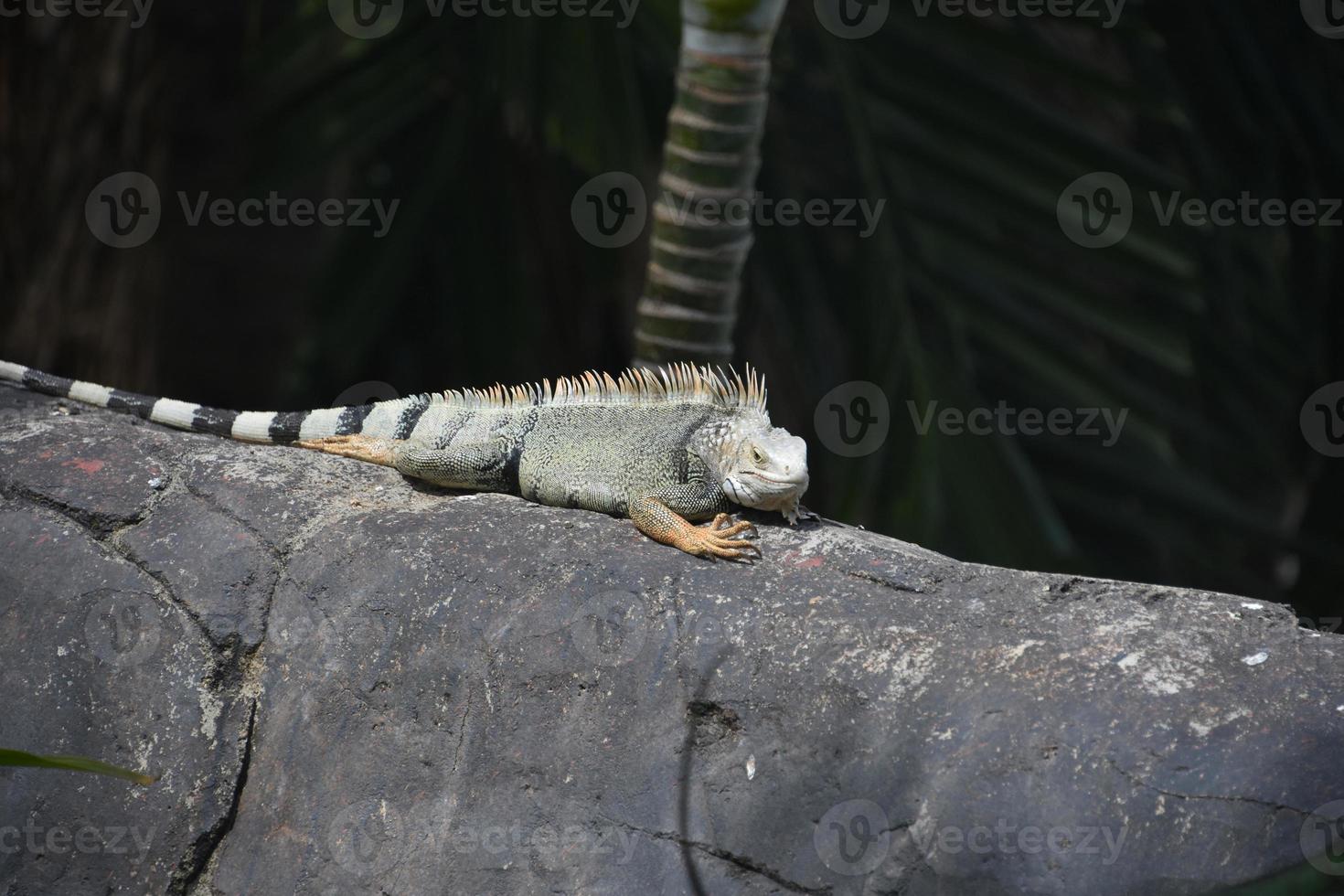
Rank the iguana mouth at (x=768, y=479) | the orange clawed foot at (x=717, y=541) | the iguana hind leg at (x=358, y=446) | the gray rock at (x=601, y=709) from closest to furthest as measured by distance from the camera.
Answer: the gray rock at (x=601, y=709), the orange clawed foot at (x=717, y=541), the iguana mouth at (x=768, y=479), the iguana hind leg at (x=358, y=446)

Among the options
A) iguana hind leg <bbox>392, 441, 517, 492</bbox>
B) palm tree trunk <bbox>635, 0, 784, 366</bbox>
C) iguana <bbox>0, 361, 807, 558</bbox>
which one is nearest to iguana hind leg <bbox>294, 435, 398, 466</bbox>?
iguana <bbox>0, 361, 807, 558</bbox>

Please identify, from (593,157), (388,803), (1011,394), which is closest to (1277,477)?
(1011,394)

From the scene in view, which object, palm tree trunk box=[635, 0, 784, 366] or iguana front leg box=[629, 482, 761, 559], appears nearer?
iguana front leg box=[629, 482, 761, 559]

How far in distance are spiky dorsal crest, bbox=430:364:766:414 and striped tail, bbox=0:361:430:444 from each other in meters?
0.16

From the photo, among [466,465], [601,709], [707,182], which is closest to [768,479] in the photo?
[601,709]

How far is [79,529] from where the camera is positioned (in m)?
4.13

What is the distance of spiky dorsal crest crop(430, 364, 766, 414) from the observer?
4566mm

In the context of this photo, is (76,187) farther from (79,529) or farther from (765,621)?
(765,621)

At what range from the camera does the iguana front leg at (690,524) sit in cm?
397

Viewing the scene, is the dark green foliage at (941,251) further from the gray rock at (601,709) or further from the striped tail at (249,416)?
the gray rock at (601,709)

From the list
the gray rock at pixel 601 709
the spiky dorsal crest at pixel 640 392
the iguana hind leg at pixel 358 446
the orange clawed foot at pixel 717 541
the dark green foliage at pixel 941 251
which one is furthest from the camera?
the dark green foliage at pixel 941 251

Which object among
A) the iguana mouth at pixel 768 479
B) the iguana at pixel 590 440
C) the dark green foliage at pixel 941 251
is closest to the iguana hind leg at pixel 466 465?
the iguana at pixel 590 440

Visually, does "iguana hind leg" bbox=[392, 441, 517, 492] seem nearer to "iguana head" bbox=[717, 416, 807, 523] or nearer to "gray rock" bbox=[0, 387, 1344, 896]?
"gray rock" bbox=[0, 387, 1344, 896]

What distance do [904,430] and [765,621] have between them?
2302 millimetres
